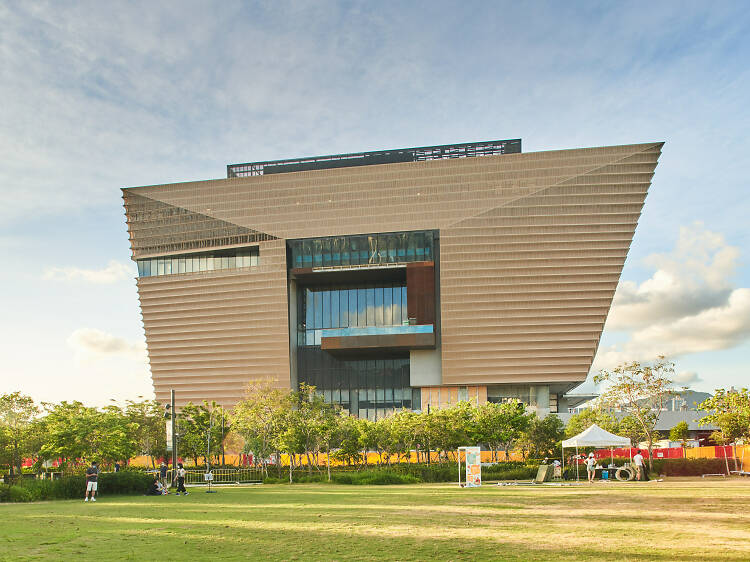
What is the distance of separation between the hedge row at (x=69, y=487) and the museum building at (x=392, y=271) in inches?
1813

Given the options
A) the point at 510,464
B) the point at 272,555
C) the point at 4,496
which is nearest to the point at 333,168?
the point at 510,464

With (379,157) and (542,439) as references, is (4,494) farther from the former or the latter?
(379,157)

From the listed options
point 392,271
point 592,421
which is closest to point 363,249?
point 392,271

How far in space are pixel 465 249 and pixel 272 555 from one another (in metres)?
70.4

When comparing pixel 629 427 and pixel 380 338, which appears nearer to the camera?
pixel 629 427

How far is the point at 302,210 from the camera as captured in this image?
281ft

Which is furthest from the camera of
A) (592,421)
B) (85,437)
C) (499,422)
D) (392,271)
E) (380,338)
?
(392,271)

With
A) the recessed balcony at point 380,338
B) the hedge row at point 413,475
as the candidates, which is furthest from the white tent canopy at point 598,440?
the recessed balcony at point 380,338

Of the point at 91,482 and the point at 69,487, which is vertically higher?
the point at 91,482

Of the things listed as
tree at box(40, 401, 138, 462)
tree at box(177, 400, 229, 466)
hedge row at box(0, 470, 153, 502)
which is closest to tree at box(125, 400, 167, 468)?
tree at box(177, 400, 229, 466)

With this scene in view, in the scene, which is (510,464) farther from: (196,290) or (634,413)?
(196,290)

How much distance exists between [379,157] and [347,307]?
775 inches

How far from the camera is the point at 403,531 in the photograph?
47.1 feet

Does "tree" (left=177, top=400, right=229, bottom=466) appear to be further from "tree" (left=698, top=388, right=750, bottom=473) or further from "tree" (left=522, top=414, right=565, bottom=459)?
"tree" (left=698, top=388, right=750, bottom=473)
